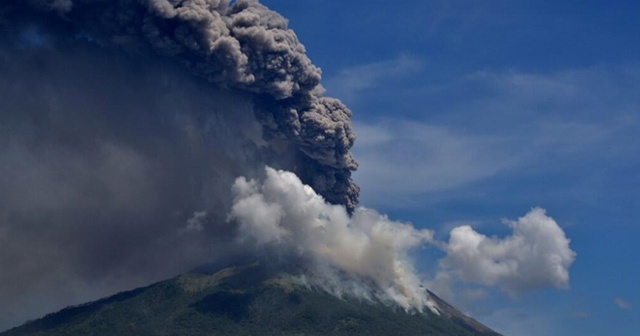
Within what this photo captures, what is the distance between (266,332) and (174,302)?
52.2ft

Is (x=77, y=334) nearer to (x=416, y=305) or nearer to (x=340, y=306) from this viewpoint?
(x=340, y=306)

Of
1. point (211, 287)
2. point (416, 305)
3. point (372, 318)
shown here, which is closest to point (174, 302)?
point (211, 287)

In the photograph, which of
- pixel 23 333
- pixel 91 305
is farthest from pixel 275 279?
pixel 23 333

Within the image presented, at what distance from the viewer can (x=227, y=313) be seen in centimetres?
13600

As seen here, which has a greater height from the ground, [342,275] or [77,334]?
[342,275]

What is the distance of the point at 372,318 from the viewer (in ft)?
477

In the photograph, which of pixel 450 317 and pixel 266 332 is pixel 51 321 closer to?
pixel 266 332

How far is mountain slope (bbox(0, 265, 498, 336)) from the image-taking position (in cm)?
13000

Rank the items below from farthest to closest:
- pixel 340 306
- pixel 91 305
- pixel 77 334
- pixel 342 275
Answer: pixel 342 275, pixel 340 306, pixel 91 305, pixel 77 334

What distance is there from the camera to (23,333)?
127812mm

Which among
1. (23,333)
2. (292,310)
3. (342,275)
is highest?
(342,275)

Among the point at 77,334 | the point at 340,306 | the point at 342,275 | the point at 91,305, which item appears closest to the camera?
the point at 77,334

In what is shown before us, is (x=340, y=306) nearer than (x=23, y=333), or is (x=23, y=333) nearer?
(x=23, y=333)

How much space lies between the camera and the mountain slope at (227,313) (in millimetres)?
130000
